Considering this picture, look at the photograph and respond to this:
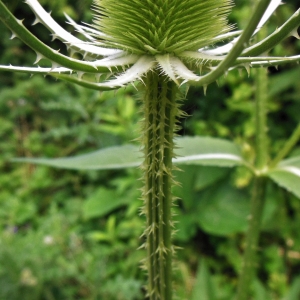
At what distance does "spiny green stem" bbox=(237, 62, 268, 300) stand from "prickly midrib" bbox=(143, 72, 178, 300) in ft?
0.89

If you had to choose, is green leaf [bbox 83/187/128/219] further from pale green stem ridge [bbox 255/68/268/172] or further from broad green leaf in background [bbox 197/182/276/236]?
pale green stem ridge [bbox 255/68/268/172]

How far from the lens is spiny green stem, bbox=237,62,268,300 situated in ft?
2.13

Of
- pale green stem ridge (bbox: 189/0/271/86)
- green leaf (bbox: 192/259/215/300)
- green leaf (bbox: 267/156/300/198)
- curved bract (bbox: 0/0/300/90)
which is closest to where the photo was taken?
pale green stem ridge (bbox: 189/0/271/86)

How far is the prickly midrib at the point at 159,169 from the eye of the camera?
1.25ft

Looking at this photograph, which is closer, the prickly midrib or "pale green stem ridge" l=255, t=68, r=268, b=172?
the prickly midrib

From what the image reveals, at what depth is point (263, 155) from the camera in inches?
26.4

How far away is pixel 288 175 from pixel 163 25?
1.23ft

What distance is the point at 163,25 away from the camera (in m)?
0.39

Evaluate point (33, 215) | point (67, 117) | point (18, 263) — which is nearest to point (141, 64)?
point (18, 263)

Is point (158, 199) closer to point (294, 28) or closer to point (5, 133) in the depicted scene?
point (294, 28)

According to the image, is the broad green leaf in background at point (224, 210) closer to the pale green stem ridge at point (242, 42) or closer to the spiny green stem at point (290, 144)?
the spiny green stem at point (290, 144)

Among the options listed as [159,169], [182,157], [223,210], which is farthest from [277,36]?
[223,210]

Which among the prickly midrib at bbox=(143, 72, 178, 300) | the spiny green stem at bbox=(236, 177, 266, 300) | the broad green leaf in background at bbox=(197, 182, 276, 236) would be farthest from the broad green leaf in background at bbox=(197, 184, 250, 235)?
the prickly midrib at bbox=(143, 72, 178, 300)

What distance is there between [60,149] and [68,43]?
1.32 m
